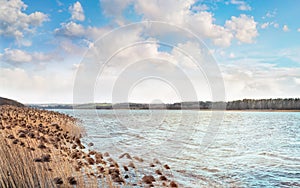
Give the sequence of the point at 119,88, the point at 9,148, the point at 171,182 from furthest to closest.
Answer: the point at 119,88 → the point at 171,182 → the point at 9,148

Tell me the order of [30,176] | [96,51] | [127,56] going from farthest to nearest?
[127,56], [96,51], [30,176]

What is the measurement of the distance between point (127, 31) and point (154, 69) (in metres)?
3.54

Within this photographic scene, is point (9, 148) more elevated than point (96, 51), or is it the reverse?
point (96, 51)

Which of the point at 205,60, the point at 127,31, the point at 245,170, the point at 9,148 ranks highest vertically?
the point at 127,31

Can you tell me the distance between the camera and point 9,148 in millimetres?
7789

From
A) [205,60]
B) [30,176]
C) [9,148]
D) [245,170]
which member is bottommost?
[245,170]

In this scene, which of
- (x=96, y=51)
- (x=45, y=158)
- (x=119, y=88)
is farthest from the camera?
(x=119, y=88)

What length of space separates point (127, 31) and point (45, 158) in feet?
27.6

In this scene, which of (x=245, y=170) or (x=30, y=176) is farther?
(x=245, y=170)

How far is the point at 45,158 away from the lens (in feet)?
20.6

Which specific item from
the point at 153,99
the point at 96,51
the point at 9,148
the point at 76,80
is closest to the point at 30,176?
the point at 9,148

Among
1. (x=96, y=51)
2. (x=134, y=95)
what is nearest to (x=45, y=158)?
(x=96, y=51)

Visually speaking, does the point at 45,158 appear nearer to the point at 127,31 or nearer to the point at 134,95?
the point at 127,31

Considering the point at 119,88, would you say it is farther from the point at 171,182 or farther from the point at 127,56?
the point at 171,182
